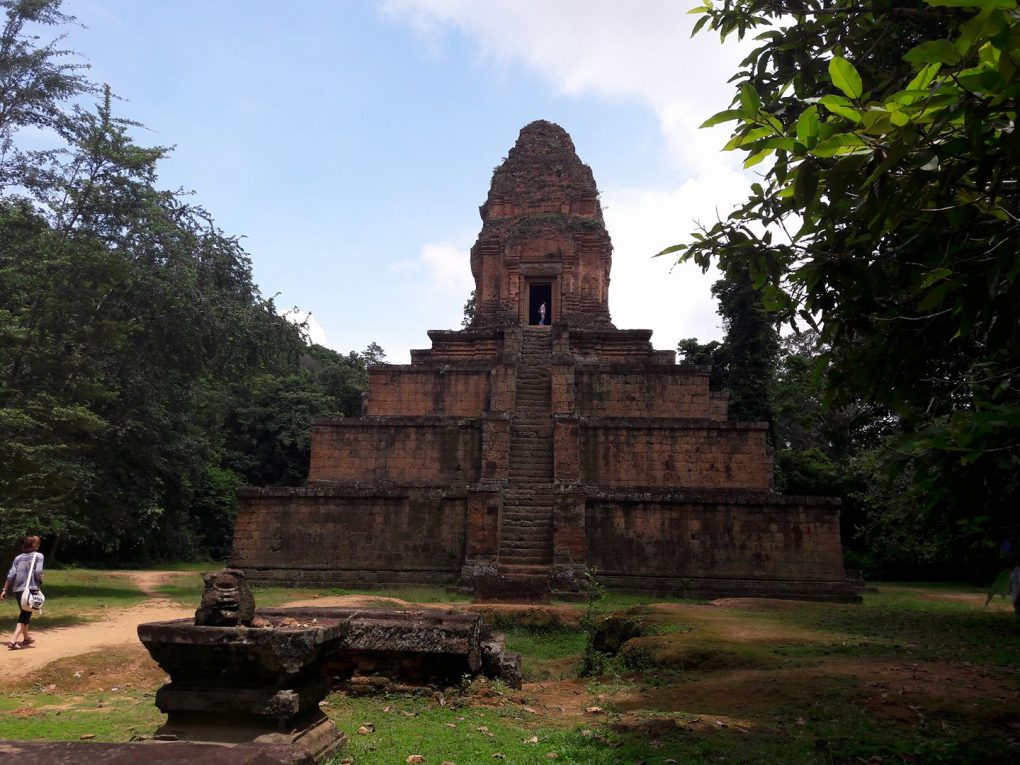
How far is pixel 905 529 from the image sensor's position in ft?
40.3

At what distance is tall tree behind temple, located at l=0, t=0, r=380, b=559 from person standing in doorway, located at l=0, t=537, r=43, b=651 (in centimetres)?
128

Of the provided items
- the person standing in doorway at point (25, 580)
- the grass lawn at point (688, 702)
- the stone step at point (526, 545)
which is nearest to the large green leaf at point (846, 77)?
the grass lawn at point (688, 702)

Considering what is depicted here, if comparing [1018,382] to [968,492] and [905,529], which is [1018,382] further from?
[905,529]

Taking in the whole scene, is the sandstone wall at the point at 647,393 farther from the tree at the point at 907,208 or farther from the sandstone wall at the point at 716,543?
the tree at the point at 907,208

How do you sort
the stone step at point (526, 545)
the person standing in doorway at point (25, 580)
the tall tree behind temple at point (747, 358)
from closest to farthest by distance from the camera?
the person standing in doorway at point (25, 580) < the stone step at point (526, 545) < the tall tree behind temple at point (747, 358)

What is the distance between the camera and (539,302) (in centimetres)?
2430

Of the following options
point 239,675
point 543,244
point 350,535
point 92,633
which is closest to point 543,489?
point 350,535

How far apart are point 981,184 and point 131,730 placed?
20.7 feet

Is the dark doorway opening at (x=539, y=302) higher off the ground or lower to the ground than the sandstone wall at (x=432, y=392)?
higher

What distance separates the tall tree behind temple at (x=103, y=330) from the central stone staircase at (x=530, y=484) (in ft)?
23.1

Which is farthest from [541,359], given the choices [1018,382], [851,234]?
[851,234]

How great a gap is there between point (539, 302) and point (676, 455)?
944 cm

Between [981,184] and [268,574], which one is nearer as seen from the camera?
[981,184]

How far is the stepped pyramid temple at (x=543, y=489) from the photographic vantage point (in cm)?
1481
